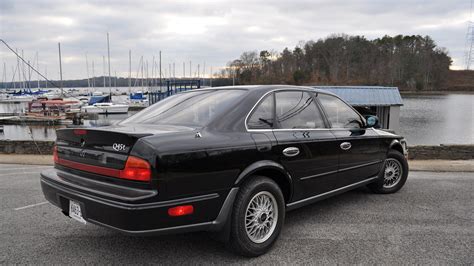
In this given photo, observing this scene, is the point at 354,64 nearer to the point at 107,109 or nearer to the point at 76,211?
the point at 107,109

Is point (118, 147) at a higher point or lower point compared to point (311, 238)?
higher

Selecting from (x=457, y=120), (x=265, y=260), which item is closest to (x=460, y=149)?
(x=265, y=260)

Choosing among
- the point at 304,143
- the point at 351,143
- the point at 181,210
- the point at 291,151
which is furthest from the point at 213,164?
the point at 351,143

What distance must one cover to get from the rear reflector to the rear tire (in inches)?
140

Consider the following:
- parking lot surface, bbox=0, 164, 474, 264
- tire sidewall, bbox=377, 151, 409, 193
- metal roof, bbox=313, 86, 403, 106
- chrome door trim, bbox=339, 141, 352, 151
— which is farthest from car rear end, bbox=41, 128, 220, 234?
metal roof, bbox=313, 86, 403, 106

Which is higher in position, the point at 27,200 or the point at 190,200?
the point at 190,200

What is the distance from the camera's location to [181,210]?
8.94ft

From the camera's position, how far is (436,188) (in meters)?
5.91

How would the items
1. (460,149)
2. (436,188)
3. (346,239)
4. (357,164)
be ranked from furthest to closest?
1. (460,149)
2. (436,188)
3. (357,164)
4. (346,239)

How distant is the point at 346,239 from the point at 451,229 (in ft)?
4.38

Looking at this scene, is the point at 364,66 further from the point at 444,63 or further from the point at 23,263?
the point at 23,263

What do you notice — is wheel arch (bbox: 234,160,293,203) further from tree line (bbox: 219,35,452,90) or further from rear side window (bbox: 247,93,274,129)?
tree line (bbox: 219,35,452,90)

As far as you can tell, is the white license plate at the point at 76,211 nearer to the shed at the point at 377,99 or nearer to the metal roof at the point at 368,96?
the metal roof at the point at 368,96

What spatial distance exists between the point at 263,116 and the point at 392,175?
3.09 meters
